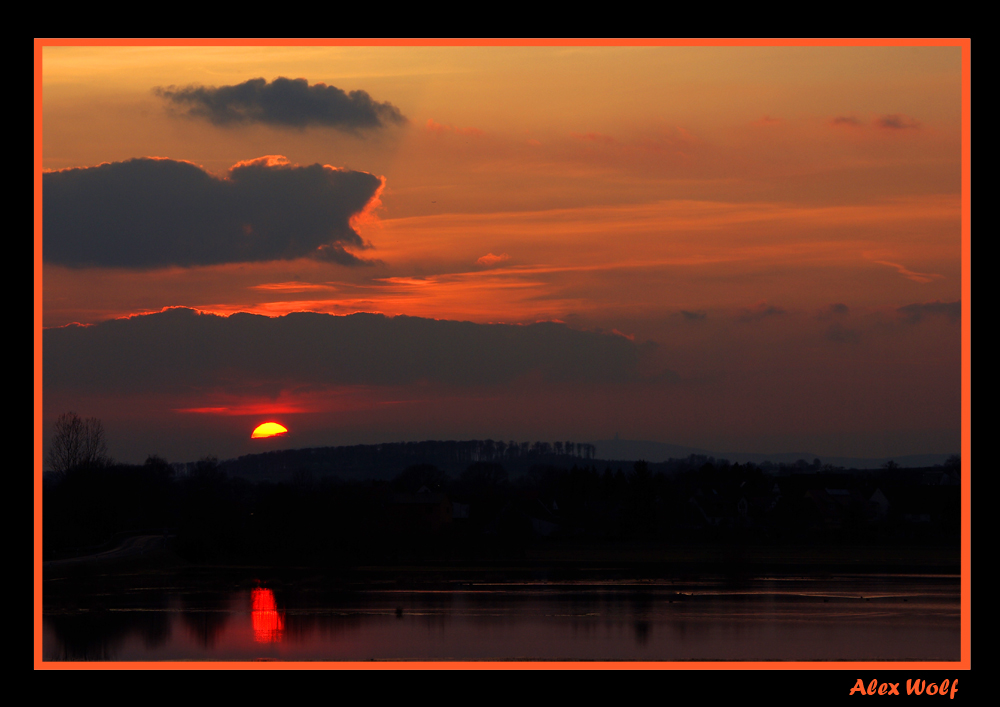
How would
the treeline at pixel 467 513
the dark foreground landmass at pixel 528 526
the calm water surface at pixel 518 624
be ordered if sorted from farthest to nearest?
the treeline at pixel 467 513 < the dark foreground landmass at pixel 528 526 < the calm water surface at pixel 518 624

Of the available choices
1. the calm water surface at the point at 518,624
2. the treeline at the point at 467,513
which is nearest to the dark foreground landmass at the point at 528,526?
the treeline at the point at 467,513

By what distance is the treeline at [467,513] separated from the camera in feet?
190

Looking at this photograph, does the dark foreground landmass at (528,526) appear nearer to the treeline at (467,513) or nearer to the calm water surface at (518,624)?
the treeline at (467,513)

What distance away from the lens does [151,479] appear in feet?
330

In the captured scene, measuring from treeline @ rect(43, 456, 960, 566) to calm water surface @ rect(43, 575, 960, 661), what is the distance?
19.3 meters

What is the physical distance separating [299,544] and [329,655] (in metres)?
35.3

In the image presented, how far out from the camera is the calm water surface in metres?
24.3

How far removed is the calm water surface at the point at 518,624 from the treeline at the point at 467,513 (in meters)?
19.3

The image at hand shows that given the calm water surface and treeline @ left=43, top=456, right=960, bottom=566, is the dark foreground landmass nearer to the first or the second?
treeline @ left=43, top=456, right=960, bottom=566

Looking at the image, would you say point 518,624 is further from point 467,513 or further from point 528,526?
point 467,513

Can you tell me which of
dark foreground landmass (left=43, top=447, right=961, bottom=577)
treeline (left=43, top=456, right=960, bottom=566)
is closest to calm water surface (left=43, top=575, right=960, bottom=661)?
dark foreground landmass (left=43, top=447, right=961, bottom=577)
